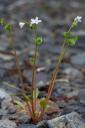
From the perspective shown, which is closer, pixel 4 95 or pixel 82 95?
pixel 4 95

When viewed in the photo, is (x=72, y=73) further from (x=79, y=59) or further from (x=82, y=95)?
(x=82, y=95)

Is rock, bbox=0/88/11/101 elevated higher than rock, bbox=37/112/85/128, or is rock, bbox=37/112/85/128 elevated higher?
rock, bbox=37/112/85/128

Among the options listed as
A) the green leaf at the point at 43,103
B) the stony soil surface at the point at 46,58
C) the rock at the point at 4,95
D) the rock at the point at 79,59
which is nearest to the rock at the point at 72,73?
the stony soil surface at the point at 46,58

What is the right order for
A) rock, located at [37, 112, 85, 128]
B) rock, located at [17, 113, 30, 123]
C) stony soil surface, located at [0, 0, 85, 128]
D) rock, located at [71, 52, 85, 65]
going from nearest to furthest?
rock, located at [37, 112, 85, 128]
rock, located at [17, 113, 30, 123]
stony soil surface, located at [0, 0, 85, 128]
rock, located at [71, 52, 85, 65]

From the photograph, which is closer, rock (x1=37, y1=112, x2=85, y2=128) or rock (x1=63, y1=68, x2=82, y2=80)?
rock (x1=37, y1=112, x2=85, y2=128)

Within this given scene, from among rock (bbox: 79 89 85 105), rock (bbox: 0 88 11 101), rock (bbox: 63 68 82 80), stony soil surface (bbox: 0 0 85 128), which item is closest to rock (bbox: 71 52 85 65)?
stony soil surface (bbox: 0 0 85 128)

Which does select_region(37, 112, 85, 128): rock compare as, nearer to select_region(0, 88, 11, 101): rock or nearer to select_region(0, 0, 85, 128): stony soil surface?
select_region(0, 0, 85, 128): stony soil surface

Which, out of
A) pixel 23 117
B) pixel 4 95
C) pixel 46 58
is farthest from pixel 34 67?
pixel 46 58

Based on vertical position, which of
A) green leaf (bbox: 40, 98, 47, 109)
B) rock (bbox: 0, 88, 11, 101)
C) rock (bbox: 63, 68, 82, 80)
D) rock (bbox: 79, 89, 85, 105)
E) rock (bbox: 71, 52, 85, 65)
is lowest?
rock (bbox: 71, 52, 85, 65)

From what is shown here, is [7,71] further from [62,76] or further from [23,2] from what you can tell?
[23,2]
